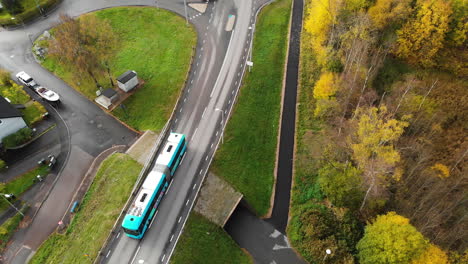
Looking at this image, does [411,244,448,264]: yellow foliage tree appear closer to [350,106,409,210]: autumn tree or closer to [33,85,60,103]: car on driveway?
[350,106,409,210]: autumn tree

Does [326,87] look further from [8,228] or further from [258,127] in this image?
[8,228]

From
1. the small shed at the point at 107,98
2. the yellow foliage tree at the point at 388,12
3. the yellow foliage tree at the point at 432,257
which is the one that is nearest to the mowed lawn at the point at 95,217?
the small shed at the point at 107,98

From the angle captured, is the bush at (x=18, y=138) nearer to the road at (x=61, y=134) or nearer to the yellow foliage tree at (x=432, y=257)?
the road at (x=61, y=134)

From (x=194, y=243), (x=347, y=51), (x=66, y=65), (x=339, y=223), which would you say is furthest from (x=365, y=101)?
(x=66, y=65)

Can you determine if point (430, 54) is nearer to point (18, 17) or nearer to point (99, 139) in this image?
point (99, 139)

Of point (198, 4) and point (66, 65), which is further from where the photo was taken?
point (198, 4)

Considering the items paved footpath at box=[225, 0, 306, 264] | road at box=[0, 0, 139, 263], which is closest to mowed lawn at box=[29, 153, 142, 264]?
road at box=[0, 0, 139, 263]
